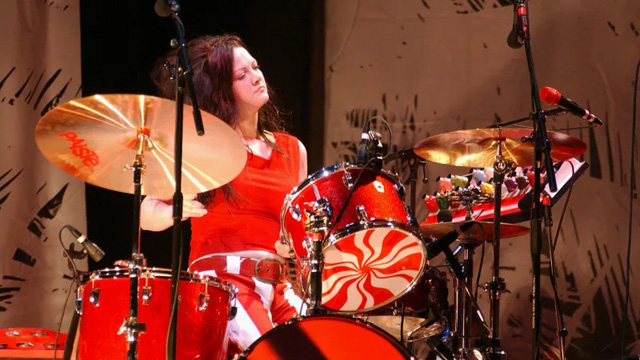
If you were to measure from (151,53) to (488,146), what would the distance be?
6.74 ft

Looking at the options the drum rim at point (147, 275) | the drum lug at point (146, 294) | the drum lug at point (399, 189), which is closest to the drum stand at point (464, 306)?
the drum lug at point (399, 189)

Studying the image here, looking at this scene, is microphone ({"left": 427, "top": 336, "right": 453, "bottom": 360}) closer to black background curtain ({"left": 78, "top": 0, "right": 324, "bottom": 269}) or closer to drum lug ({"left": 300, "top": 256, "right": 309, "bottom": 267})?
drum lug ({"left": 300, "top": 256, "right": 309, "bottom": 267})

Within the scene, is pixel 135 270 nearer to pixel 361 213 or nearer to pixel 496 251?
pixel 361 213

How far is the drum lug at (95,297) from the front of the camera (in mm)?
2467

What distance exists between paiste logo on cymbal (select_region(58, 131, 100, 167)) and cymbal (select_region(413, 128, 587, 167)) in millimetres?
1604

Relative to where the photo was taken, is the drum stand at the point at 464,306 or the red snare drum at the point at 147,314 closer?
the red snare drum at the point at 147,314

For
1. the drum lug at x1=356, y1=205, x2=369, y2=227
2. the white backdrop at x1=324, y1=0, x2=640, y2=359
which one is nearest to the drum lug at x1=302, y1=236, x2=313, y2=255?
the drum lug at x1=356, y1=205, x2=369, y2=227

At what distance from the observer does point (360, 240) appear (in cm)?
268

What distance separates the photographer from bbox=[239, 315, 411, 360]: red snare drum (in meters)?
2.35

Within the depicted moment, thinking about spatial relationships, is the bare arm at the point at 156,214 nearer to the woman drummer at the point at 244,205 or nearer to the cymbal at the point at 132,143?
the woman drummer at the point at 244,205

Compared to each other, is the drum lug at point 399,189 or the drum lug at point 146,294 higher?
the drum lug at point 399,189

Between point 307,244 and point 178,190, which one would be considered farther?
point 307,244

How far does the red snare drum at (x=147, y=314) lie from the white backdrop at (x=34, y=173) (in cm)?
174

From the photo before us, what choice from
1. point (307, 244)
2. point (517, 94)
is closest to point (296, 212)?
point (307, 244)
